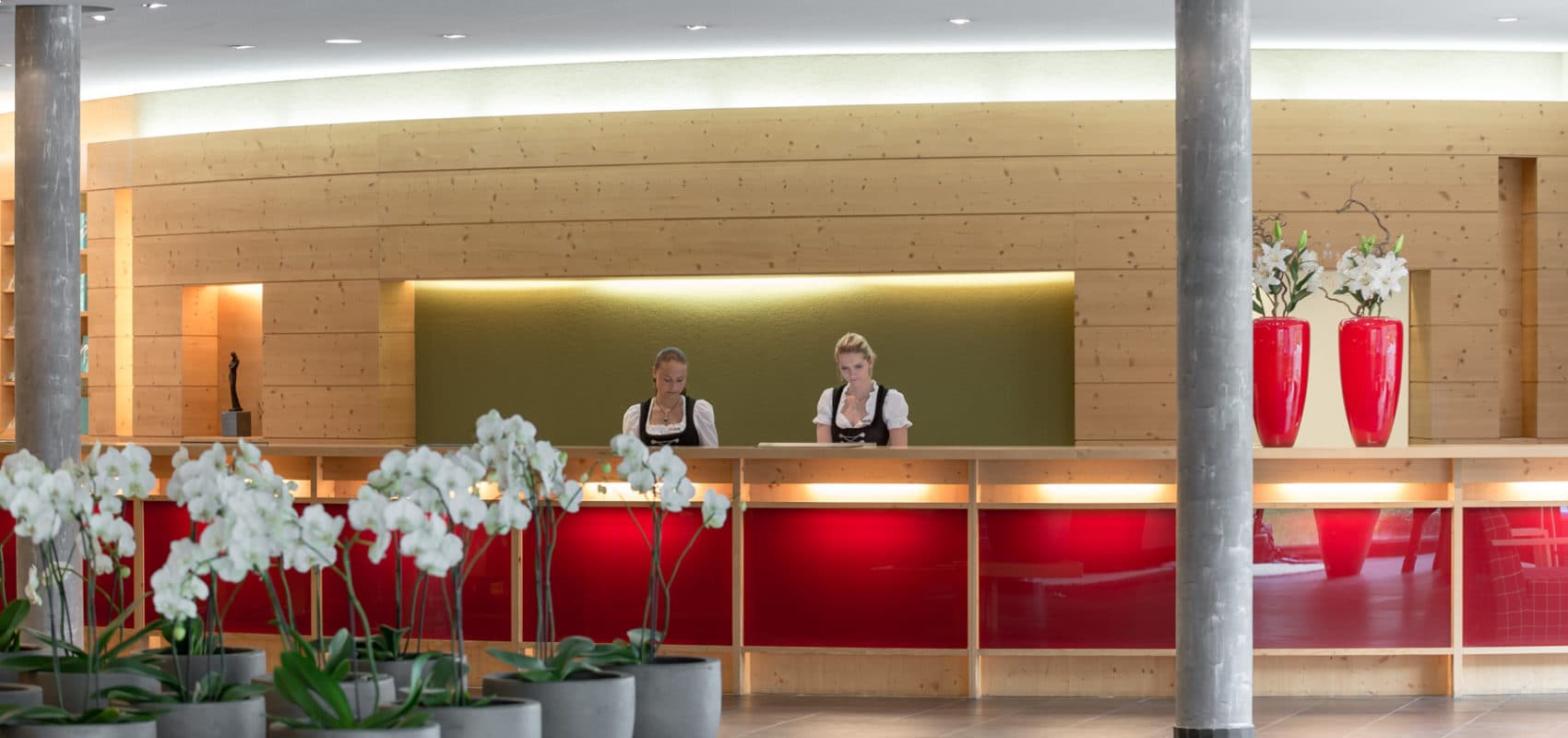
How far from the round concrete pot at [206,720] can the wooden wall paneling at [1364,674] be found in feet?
18.7

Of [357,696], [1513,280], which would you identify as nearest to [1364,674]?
[1513,280]

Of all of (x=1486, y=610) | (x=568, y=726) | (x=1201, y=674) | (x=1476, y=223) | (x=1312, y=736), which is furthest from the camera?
(x=1476, y=223)

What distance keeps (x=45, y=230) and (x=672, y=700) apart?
20.1 ft

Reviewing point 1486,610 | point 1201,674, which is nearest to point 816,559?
point 1201,674

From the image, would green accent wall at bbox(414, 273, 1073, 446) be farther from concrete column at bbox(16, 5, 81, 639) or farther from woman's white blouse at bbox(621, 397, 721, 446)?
concrete column at bbox(16, 5, 81, 639)

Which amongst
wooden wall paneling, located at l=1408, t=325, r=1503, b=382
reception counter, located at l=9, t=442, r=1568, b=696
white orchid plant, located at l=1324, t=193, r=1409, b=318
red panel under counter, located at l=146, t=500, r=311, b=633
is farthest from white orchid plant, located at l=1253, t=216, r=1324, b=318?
red panel under counter, located at l=146, t=500, r=311, b=633

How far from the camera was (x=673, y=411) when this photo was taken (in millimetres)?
8844

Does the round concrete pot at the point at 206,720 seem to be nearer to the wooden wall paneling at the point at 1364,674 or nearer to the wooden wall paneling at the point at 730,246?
the wooden wall paneling at the point at 1364,674

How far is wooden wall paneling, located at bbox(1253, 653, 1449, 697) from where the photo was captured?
7934mm

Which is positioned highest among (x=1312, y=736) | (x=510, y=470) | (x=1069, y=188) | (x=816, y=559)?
(x=1069, y=188)

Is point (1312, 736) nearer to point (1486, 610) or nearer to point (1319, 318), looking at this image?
point (1486, 610)

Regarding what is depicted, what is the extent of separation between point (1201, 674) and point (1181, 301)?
135 centimetres

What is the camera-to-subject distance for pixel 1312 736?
701 cm

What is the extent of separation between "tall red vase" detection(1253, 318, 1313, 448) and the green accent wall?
10.2ft
